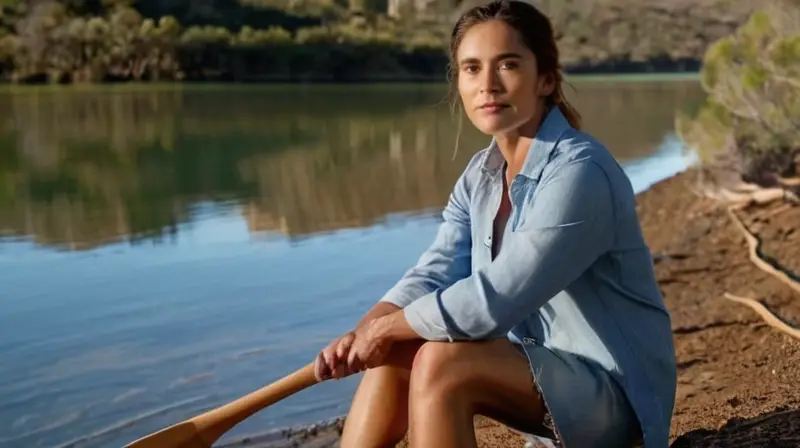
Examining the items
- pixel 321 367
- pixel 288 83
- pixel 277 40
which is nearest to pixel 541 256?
pixel 321 367

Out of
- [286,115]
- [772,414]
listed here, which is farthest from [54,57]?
[772,414]

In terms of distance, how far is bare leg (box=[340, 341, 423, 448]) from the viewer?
2.20 meters

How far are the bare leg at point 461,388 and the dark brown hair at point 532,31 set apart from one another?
0.49 meters

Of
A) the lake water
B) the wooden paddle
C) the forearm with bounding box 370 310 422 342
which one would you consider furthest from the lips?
the lake water

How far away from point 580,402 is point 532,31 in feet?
2.24

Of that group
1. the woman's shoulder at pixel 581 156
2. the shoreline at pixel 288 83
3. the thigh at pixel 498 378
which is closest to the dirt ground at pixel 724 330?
the thigh at pixel 498 378

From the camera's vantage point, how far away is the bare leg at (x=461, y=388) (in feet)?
6.36

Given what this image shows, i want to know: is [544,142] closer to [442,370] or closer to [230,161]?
[442,370]

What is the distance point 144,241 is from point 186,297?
1893 millimetres

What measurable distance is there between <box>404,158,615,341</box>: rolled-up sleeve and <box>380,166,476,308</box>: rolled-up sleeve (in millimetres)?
372

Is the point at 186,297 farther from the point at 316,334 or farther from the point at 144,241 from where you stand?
the point at 144,241

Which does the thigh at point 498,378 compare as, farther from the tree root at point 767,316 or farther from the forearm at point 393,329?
the tree root at point 767,316

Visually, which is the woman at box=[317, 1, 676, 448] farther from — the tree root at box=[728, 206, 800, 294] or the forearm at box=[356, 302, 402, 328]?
the tree root at box=[728, 206, 800, 294]

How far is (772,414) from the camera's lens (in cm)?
286
